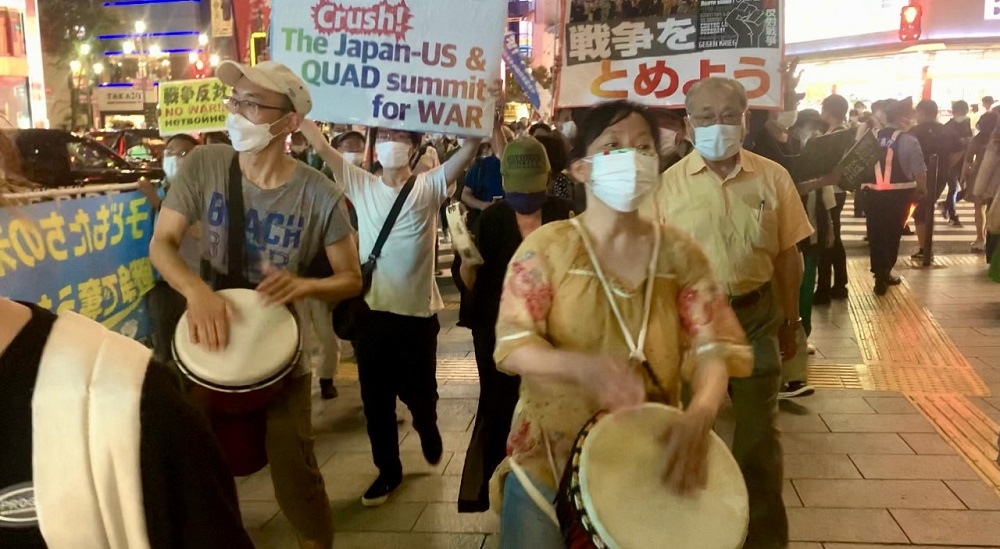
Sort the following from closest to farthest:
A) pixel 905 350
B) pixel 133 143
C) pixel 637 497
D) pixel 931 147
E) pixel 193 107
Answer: pixel 637 497 → pixel 905 350 → pixel 193 107 → pixel 931 147 → pixel 133 143

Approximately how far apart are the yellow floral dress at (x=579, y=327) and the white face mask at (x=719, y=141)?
5.17 ft

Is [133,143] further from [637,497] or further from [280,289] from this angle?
[637,497]

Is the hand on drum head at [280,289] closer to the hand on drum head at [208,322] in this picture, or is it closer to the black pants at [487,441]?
the hand on drum head at [208,322]

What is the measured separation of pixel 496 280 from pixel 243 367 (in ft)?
4.98

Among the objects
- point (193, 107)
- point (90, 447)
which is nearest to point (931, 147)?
point (193, 107)

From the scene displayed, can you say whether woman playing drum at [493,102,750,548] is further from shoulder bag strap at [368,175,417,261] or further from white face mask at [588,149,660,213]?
shoulder bag strap at [368,175,417,261]

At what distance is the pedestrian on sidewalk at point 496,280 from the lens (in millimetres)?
4020

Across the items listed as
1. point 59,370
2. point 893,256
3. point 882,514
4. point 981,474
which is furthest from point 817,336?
point 59,370

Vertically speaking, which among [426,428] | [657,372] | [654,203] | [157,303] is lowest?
[426,428]

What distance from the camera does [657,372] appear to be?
7.51ft

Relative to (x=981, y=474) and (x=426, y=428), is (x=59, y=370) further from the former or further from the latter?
(x=981, y=474)

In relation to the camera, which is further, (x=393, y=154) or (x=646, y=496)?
(x=393, y=154)

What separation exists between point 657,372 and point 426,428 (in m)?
2.80

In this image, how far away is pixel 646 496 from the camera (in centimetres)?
202
